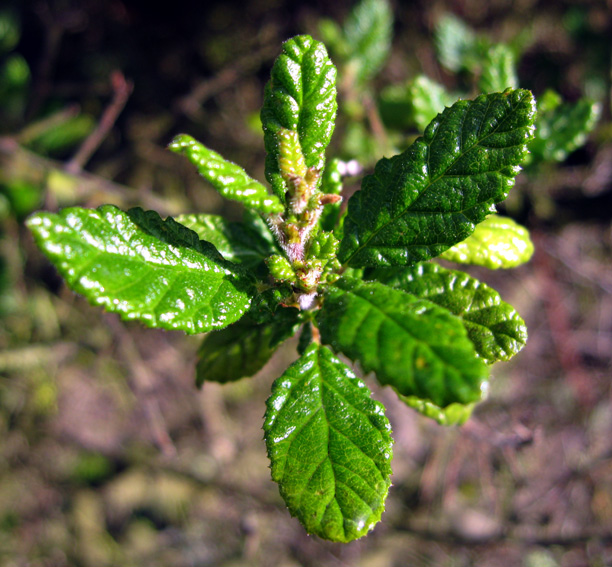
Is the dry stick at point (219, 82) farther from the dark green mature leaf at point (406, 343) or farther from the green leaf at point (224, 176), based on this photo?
the dark green mature leaf at point (406, 343)

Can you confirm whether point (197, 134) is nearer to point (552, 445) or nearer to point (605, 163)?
point (605, 163)

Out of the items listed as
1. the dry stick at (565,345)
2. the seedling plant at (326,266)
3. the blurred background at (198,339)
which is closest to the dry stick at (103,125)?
the blurred background at (198,339)

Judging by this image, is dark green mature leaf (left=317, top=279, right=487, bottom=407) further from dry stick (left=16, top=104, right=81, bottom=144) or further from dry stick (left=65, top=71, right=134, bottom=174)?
dry stick (left=16, top=104, right=81, bottom=144)

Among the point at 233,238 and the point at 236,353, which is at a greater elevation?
the point at 233,238

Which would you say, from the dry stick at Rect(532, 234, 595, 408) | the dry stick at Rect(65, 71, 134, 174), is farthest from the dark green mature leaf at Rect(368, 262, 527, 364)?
the dry stick at Rect(532, 234, 595, 408)

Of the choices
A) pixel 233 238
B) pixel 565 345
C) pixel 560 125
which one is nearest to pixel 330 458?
pixel 233 238

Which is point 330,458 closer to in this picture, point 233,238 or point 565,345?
point 233,238
